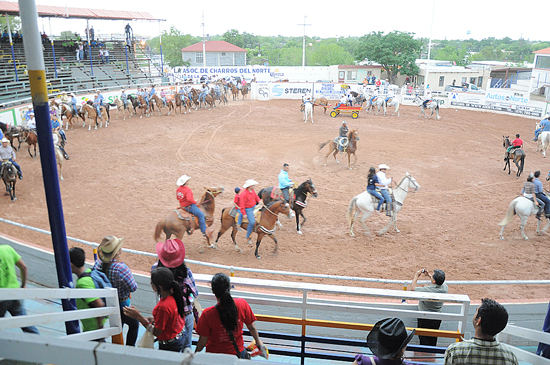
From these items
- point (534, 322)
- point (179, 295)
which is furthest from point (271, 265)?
point (179, 295)

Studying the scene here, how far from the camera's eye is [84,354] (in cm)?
151

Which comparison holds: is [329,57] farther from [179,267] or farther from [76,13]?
[179,267]

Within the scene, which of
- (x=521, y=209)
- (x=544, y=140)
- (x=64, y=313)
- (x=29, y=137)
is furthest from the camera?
(x=544, y=140)

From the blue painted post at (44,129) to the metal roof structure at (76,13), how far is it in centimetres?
3243

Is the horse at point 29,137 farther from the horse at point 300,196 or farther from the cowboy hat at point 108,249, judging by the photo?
the cowboy hat at point 108,249

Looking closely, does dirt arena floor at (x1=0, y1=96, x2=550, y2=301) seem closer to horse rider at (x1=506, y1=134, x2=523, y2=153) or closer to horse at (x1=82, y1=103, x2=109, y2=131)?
horse at (x1=82, y1=103, x2=109, y2=131)

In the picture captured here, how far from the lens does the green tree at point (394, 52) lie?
47500 millimetres

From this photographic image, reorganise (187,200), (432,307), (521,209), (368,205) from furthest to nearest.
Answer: (368,205) < (521,209) < (187,200) < (432,307)

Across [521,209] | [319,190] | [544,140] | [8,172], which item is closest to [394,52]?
[544,140]

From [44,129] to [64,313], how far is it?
1372 mm

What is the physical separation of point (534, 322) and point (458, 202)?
25.2 ft

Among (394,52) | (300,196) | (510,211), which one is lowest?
(510,211)

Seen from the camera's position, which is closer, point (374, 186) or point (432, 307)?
point (432, 307)

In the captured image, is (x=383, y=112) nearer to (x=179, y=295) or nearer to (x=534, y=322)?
(x=534, y=322)
